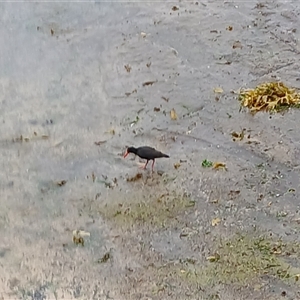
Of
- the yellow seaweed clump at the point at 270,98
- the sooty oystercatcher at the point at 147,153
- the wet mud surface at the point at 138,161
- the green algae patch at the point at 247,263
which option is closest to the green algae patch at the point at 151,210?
the wet mud surface at the point at 138,161

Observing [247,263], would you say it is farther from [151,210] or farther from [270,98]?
[270,98]

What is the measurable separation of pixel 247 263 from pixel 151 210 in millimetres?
821

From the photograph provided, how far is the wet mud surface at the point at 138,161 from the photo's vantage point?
12.9ft

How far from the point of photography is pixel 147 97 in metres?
5.78

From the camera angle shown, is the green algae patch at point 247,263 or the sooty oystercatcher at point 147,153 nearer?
the green algae patch at point 247,263

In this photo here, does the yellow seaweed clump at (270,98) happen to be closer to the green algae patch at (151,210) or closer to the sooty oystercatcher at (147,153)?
the sooty oystercatcher at (147,153)

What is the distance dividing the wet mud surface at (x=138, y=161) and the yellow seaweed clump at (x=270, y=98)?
0.12 meters

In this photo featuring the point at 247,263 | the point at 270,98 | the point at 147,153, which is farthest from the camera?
the point at 270,98

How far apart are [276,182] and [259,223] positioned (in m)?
0.51

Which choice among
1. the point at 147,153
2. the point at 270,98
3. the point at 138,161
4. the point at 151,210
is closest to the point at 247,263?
the point at 151,210

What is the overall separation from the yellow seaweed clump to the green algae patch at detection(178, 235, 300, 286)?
67.6 inches

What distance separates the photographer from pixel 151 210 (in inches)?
175

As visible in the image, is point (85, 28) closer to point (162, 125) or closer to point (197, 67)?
point (197, 67)

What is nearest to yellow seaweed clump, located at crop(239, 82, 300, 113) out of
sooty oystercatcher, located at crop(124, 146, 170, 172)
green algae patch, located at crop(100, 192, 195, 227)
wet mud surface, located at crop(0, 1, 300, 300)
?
wet mud surface, located at crop(0, 1, 300, 300)
